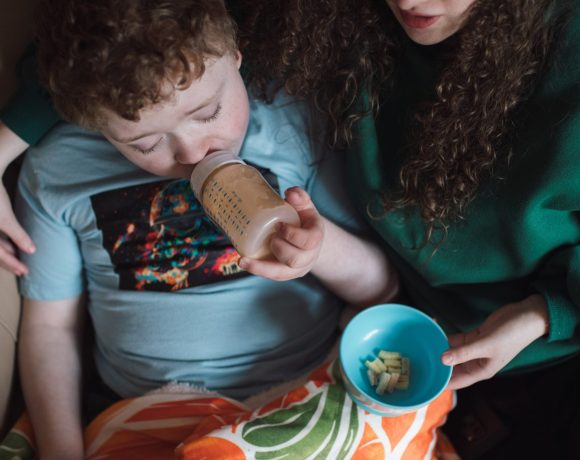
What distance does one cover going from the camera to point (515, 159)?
0.84 meters

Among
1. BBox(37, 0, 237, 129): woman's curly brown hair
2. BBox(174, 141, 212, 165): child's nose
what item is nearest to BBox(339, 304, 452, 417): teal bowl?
BBox(174, 141, 212, 165): child's nose

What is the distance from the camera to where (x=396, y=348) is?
990mm

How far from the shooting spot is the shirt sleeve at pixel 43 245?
108 centimetres

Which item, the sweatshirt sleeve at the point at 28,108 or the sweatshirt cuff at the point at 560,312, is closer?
the sweatshirt cuff at the point at 560,312


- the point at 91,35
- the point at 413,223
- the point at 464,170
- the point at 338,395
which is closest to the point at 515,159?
the point at 464,170

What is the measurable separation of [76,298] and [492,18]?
2.95 feet

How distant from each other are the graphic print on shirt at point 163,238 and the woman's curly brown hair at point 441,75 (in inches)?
10.4

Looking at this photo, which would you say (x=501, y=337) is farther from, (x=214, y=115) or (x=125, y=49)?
(x=125, y=49)

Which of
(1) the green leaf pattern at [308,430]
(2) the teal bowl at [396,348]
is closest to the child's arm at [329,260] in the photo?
(2) the teal bowl at [396,348]

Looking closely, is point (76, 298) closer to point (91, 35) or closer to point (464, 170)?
point (91, 35)

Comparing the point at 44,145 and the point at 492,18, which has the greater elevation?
the point at 492,18

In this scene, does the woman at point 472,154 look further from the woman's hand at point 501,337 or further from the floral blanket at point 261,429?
the floral blanket at point 261,429

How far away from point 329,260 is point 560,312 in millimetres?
372

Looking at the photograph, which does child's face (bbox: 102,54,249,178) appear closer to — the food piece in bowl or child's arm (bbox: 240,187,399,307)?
child's arm (bbox: 240,187,399,307)
